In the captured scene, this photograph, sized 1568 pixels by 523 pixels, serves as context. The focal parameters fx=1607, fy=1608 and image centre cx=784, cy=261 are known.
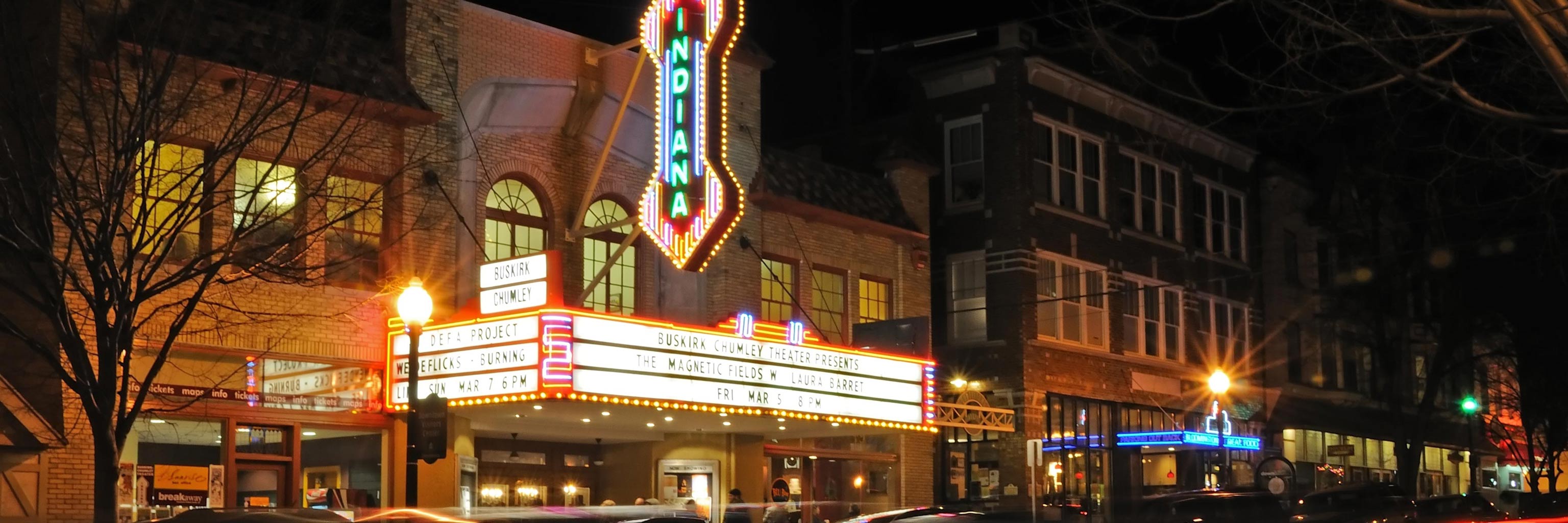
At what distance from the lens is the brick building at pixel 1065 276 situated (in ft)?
116

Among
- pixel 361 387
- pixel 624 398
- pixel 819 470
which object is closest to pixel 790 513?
pixel 819 470

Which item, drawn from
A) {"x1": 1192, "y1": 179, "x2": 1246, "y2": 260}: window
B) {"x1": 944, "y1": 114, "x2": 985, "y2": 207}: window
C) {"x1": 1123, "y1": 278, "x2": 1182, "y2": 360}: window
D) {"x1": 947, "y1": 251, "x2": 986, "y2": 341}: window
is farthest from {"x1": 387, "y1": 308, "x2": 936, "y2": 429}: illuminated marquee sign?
{"x1": 1192, "y1": 179, "x2": 1246, "y2": 260}: window

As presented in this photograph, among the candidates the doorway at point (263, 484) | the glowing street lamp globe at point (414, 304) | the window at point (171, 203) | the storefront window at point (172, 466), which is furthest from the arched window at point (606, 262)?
the glowing street lamp globe at point (414, 304)

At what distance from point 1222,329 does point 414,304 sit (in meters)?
28.6

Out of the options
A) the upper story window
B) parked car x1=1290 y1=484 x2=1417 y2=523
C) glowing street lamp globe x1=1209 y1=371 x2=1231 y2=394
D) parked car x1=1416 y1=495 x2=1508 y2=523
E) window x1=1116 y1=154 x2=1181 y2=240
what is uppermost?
window x1=1116 y1=154 x2=1181 y2=240

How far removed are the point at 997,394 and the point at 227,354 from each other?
18260 millimetres

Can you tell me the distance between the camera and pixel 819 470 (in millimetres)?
31844

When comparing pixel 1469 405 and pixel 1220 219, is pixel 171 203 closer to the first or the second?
pixel 1220 219

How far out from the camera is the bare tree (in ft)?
54.4

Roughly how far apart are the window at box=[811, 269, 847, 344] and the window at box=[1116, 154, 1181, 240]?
10097 mm

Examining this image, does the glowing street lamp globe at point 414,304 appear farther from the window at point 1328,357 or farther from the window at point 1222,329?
the window at point 1328,357

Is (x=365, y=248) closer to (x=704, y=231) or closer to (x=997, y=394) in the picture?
(x=704, y=231)

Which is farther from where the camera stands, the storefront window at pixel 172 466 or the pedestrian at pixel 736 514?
the pedestrian at pixel 736 514

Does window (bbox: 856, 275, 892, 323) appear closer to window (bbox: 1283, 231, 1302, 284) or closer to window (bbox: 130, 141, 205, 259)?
window (bbox: 130, 141, 205, 259)
